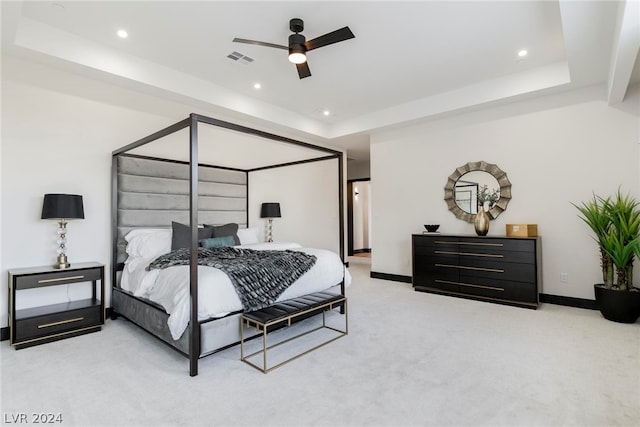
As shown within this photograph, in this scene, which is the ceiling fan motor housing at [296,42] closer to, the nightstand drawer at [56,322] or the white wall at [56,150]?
the white wall at [56,150]

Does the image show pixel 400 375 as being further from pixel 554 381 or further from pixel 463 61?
pixel 463 61

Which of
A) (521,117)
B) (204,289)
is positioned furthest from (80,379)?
(521,117)

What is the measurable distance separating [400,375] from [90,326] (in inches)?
122

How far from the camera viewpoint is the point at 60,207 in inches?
130

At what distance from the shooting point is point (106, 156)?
3.96 metres

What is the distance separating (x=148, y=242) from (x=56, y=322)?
3.79 feet

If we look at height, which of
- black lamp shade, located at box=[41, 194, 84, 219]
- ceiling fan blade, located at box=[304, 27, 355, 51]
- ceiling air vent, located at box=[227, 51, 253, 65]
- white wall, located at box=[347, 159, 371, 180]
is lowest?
black lamp shade, located at box=[41, 194, 84, 219]

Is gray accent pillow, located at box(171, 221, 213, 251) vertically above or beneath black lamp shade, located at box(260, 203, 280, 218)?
beneath

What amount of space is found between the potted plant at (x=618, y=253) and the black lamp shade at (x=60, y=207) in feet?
18.8

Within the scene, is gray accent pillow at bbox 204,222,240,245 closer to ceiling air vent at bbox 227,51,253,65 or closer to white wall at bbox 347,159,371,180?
ceiling air vent at bbox 227,51,253,65

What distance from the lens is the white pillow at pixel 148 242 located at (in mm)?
3859

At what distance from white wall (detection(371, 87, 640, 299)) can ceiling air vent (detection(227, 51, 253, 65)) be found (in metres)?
3.08

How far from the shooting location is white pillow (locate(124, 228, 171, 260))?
3859 mm

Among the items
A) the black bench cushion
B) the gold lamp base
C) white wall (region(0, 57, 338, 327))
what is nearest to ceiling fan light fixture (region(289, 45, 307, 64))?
white wall (region(0, 57, 338, 327))
